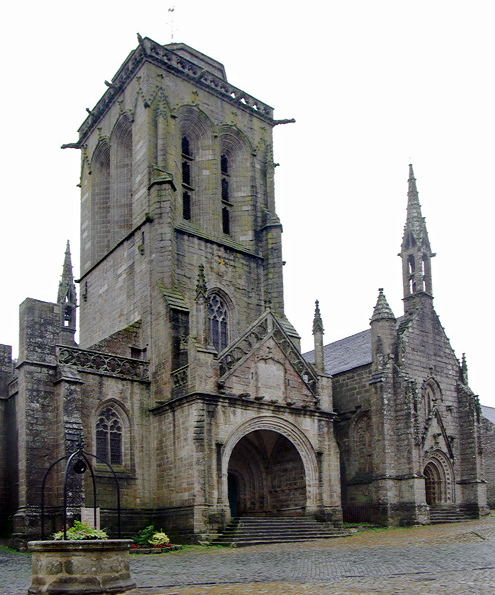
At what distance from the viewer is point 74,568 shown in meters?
13.8

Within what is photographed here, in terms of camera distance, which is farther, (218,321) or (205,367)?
(218,321)

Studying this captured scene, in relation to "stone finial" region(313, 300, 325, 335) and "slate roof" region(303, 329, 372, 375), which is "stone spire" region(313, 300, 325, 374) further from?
"slate roof" region(303, 329, 372, 375)

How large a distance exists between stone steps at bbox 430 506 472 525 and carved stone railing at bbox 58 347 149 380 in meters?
14.1

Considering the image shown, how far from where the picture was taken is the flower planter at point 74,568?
13664 millimetres

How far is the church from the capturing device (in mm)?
27375

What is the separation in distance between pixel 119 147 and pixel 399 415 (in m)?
18.7

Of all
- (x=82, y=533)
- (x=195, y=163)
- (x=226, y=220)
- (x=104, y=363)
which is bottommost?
(x=82, y=533)

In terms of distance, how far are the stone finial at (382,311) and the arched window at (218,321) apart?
677 centimetres

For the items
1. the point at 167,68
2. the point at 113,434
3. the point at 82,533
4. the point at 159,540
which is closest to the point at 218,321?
the point at 113,434

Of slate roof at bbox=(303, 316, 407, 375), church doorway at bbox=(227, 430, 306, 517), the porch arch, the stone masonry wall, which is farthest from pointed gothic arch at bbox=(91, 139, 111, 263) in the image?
the stone masonry wall

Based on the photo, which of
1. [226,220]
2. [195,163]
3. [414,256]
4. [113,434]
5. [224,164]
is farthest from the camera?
[224,164]

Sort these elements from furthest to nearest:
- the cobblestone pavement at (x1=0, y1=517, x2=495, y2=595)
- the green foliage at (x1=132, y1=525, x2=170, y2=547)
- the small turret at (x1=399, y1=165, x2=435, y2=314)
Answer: the small turret at (x1=399, y1=165, x2=435, y2=314) → the green foliage at (x1=132, y1=525, x2=170, y2=547) → the cobblestone pavement at (x1=0, y1=517, x2=495, y2=595)

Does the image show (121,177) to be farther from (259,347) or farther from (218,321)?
(259,347)

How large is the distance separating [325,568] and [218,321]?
58.3 ft
